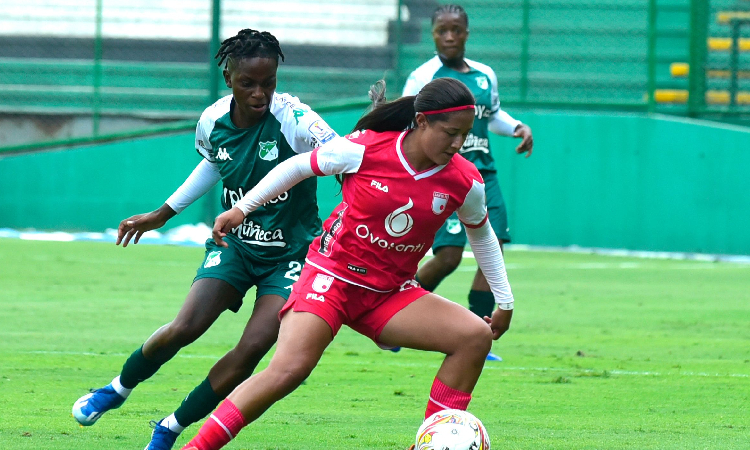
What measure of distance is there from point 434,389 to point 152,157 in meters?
14.5

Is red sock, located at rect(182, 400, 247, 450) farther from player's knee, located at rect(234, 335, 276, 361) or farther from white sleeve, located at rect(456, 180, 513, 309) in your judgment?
white sleeve, located at rect(456, 180, 513, 309)

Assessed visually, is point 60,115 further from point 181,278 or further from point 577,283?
A: point 577,283

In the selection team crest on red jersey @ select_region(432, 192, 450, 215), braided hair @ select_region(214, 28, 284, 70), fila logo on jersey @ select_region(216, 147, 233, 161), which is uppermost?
braided hair @ select_region(214, 28, 284, 70)

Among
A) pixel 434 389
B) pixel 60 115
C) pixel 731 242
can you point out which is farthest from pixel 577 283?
pixel 60 115

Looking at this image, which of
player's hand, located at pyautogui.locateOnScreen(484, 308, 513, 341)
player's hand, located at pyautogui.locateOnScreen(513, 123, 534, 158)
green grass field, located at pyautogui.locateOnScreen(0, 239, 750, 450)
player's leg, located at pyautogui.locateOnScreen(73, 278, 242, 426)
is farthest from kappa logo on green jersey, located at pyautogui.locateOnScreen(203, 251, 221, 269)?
player's hand, located at pyautogui.locateOnScreen(513, 123, 534, 158)

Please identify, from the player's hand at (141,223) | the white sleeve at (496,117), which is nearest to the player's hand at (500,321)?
the player's hand at (141,223)

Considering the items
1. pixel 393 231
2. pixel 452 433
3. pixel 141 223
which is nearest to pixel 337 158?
pixel 393 231

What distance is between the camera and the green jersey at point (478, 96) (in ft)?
29.2

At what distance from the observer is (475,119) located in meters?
8.95

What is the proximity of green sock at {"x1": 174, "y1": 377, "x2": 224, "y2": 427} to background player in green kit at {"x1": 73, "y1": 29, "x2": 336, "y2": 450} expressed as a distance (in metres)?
0.02

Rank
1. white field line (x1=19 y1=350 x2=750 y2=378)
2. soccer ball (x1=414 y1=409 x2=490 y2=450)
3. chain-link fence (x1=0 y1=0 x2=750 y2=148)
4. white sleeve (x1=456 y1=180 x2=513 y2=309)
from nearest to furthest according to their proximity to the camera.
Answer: soccer ball (x1=414 y1=409 x2=490 y2=450), white sleeve (x1=456 y1=180 x2=513 y2=309), white field line (x1=19 y1=350 x2=750 y2=378), chain-link fence (x1=0 y1=0 x2=750 y2=148)

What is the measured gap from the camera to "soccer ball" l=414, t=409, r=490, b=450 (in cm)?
479

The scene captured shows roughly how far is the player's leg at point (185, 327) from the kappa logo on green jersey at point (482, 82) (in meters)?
3.80

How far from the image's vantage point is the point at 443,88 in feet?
16.1
